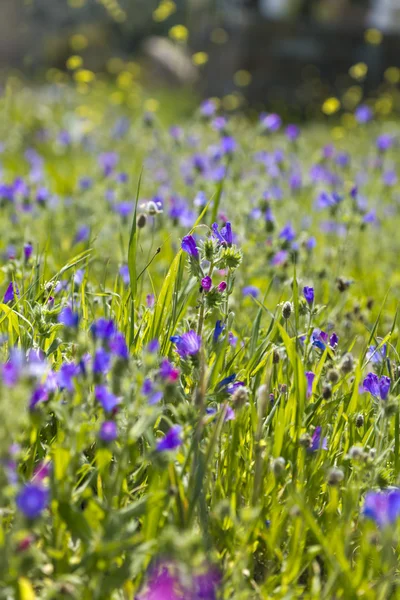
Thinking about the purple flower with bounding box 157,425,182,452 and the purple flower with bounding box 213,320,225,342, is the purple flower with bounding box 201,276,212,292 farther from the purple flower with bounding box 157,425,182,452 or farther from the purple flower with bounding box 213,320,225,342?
the purple flower with bounding box 157,425,182,452

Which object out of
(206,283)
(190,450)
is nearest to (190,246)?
(206,283)

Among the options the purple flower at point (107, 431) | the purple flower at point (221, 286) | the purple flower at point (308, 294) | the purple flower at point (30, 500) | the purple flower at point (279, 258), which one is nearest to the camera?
the purple flower at point (30, 500)

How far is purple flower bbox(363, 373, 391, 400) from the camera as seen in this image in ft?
4.71

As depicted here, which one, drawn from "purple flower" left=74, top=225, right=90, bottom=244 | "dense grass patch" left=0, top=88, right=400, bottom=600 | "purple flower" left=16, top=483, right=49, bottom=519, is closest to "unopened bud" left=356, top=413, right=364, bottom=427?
"dense grass patch" left=0, top=88, right=400, bottom=600

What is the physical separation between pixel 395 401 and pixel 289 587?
389mm

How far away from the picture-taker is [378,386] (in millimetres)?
1445

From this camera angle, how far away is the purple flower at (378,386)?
4.71ft

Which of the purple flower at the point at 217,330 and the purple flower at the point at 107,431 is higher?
the purple flower at the point at 217,330

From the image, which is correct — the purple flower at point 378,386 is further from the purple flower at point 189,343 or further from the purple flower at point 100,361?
the purple flower at point 100,361

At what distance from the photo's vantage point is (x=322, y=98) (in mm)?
10305

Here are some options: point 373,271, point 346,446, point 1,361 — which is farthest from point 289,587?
point 373,271

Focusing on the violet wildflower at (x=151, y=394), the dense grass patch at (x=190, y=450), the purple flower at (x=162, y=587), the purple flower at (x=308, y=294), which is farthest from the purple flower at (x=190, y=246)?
the purple flower at (x=162, y=587)

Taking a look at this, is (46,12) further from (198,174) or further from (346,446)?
(346,446)

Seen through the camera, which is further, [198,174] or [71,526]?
[198,174]
